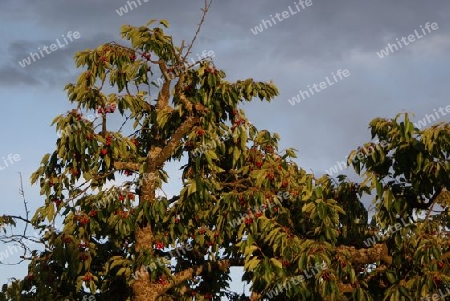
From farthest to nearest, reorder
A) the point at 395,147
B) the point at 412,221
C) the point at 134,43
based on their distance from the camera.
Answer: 1. the point at 134,43
2. the point at 412,221
3. the point at 395,147

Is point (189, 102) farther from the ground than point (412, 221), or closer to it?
farther from the ground

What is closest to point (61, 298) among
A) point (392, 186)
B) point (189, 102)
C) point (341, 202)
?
point (189, 102)

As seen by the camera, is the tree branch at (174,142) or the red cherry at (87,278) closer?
the red cherry at (87,278)

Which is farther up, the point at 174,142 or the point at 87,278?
the point at 174,142

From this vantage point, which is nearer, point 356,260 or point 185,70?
point 356,260

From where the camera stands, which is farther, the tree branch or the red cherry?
the tree branch

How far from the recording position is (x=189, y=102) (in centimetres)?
1297

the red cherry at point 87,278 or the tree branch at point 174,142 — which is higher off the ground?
the tree branch at point 174,142

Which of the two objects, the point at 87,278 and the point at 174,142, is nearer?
the point at 87,278

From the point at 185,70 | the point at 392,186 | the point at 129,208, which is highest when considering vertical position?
the point at 185,70

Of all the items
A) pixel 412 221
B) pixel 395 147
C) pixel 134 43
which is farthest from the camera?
pixel 134 43

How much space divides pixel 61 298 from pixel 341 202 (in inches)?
212

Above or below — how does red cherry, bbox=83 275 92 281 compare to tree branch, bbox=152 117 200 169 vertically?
below

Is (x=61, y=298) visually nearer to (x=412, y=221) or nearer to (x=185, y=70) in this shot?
(x=185, y=70)
